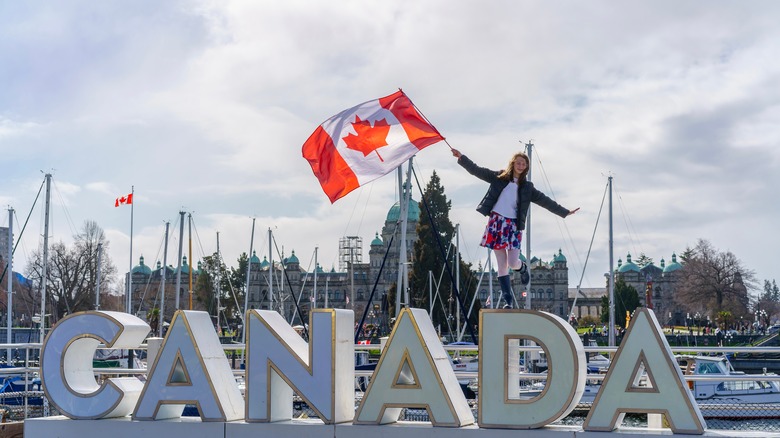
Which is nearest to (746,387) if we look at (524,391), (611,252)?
(524,391)

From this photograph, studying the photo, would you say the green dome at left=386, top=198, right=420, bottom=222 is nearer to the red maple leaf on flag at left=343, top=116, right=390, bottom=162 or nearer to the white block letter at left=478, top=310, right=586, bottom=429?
the red maple leaf on flag at left=343, top=116, right=390, bottom=162

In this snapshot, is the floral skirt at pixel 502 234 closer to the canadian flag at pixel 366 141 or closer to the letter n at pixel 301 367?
the canadian flag at pixel 366 141

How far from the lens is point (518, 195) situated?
41.9ft

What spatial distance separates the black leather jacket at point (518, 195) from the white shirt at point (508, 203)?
2.0 inches

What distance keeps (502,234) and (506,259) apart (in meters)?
0.34

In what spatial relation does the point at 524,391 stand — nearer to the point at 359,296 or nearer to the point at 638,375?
the point at 638,375

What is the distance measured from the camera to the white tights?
12.7 meters

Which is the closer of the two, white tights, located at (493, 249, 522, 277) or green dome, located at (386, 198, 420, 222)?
white tights, located at (493, 249, 522, 277)

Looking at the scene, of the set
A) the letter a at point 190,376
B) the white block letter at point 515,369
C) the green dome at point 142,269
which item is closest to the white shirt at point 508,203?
the white block letter at point 515,369

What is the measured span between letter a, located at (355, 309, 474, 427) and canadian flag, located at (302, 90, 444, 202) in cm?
265

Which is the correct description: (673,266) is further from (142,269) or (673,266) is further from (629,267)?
(142,269)

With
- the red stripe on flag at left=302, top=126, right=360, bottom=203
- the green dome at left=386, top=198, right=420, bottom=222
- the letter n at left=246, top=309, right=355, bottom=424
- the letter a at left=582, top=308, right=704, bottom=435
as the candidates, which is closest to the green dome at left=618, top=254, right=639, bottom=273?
the green dome at left=386, top=198, right=420, bottom=222

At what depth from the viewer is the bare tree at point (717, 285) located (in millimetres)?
96750

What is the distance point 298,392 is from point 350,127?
12.6 ft
